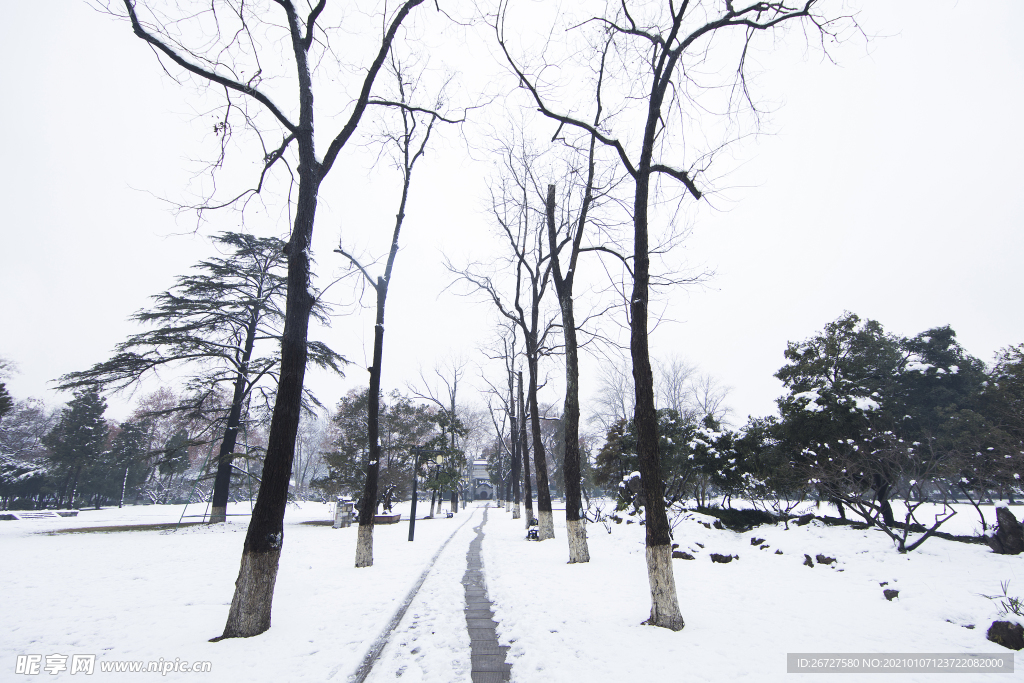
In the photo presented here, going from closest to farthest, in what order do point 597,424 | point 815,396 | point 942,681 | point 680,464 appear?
point 942,681 < point 815,396 < point 680,464 < point 597,424

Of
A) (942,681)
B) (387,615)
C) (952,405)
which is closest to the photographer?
(942,681)

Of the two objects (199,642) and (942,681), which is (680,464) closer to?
(942,681)

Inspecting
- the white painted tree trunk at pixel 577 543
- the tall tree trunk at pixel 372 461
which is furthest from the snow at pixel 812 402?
the tall tree trunk at pixel 372 461

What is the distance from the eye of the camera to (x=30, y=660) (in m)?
3.80

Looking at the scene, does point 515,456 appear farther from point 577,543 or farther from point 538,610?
point 538,610

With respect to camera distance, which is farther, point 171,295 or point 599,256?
point 171,295

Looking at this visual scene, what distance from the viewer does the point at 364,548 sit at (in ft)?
30.1

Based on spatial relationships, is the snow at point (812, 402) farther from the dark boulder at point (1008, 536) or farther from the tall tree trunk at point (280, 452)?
the tall tree trunk at point (280, 452)

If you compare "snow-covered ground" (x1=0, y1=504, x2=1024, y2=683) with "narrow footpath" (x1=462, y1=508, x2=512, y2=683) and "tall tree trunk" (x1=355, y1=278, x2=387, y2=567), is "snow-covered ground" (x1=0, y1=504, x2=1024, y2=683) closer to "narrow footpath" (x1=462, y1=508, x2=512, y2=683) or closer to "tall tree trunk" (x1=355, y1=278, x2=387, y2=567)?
"narrow footpath" (x1=462, y1=508, x2=512, y2=683)

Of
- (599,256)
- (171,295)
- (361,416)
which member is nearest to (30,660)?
(599,256)

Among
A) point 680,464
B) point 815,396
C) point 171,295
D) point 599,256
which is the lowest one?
point 680,464

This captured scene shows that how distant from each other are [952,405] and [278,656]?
112 feet

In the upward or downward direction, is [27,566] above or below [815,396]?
below

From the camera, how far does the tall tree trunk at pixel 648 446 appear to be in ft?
16.1
